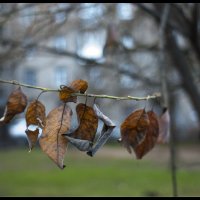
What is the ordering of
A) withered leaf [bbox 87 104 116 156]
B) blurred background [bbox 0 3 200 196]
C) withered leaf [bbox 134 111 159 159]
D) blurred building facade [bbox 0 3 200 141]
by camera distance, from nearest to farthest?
withered leaf [bbox 87 104 116 156], withered leaf [bbox 134 111 159 159], blurred background [bbox 0 3 200 196], blurred building facade [bbox 0 3 200 141]

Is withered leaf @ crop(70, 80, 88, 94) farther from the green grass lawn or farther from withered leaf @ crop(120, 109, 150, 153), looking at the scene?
the green grass lawn

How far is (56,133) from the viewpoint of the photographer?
1.59 m

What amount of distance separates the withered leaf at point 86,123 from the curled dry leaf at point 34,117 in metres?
0.14

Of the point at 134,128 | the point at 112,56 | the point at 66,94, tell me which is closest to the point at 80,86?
the point at 66,94

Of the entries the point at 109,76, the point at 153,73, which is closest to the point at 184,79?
the point at 153,73

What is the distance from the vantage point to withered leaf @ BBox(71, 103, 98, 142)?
1.60 metres

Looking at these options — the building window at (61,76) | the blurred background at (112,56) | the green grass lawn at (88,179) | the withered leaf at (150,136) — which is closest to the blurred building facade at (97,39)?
the blurred background at (112,56)

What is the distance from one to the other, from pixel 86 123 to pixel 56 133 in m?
0.11

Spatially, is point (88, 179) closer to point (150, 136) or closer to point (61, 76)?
point (61, 76)

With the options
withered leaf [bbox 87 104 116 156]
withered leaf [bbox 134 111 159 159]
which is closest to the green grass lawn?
withered leaf [bbox 134 111 159 159]

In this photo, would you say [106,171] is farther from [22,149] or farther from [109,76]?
[22,149]

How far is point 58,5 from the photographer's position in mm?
5500

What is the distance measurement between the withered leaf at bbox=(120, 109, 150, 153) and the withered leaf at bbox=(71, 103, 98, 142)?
0.25 metres

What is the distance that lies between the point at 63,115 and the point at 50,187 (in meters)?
13.3
